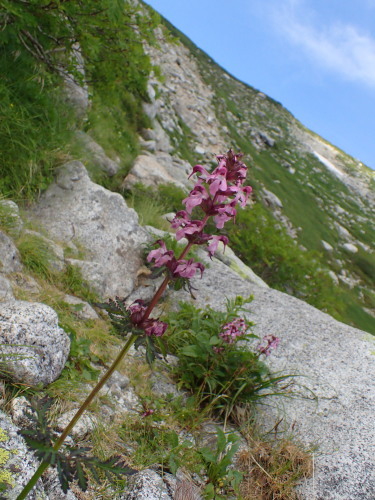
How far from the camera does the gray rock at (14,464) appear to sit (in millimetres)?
2268

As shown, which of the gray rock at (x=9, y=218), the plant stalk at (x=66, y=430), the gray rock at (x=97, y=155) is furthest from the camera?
the gray rock at (x=97, y=155)

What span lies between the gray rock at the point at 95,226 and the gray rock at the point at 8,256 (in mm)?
795

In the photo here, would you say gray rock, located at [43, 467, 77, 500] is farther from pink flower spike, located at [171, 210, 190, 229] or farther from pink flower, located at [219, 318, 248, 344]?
pink flower, located at [219, 318, 248, 344]

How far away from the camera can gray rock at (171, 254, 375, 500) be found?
344 centimetres

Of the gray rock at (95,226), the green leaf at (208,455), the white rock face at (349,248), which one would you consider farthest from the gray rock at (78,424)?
the white rock face at (349,248)

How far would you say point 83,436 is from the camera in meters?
2.96

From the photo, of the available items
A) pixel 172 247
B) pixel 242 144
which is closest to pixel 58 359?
pixel 172 247

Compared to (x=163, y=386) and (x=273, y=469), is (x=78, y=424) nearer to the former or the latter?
(x=163, y=386)

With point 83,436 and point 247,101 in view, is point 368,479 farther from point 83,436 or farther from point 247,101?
point 247,101

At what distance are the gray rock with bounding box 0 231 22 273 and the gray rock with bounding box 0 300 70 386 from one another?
38.5 inches

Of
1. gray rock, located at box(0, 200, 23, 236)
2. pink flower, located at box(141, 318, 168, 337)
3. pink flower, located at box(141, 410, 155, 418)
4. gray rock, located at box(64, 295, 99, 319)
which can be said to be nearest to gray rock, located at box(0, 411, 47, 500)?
pink flower, located at box(141, 410, 155, 418)

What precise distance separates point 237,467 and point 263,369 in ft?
3.29

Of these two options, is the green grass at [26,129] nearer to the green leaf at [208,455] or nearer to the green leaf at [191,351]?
the green leaf at [191,351]

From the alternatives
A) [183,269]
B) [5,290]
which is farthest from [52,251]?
[183,269]
